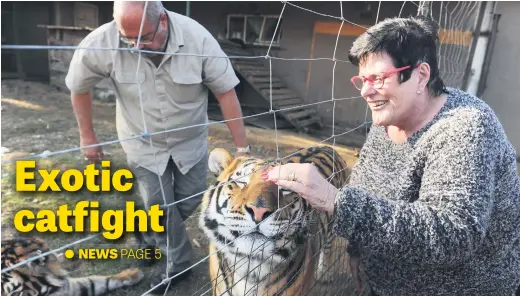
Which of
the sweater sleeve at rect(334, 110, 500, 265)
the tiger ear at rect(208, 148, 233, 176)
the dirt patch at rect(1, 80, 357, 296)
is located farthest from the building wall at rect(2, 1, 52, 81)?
the sweater sleeve at rect(334, 110, 500, 265)

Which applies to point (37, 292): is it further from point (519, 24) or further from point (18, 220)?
point (519, 24)

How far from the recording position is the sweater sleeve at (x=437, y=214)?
85cm

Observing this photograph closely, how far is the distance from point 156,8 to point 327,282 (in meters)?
1.74

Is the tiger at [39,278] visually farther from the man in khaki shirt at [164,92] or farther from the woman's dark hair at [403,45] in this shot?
the woman's dark hair at [403,45]

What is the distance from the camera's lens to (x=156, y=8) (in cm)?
181

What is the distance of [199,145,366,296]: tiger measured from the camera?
62.7 inches

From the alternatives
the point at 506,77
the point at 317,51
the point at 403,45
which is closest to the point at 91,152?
Result: the point at 403,45

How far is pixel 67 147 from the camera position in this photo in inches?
197

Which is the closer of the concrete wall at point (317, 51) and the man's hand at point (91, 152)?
the man's hand at point (91, 152)

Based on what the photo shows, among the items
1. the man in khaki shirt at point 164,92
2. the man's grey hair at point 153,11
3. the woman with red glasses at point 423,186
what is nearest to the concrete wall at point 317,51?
the man in khaki shirt at point 164,92

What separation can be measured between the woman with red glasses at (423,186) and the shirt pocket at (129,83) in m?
1.16

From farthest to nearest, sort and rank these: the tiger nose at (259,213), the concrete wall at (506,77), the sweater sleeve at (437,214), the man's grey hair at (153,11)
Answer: the concrete wall at (506,77) → the man's grey hair at (153,11) → the tiger nose at (259,213) → the sweater sleeve at (437,214)

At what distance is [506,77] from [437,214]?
5.75 m

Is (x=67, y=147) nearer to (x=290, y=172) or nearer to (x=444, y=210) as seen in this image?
(x=290, y=172)
